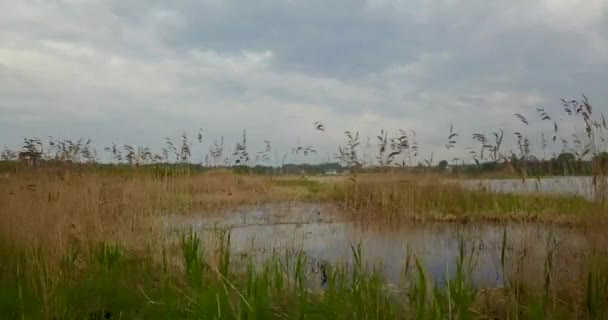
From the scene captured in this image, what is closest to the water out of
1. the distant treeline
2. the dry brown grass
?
the distant treeline

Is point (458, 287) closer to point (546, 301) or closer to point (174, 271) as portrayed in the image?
point (546, 301)

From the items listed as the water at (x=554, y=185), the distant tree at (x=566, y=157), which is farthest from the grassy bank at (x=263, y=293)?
the distant tree at (x=566, y=157)

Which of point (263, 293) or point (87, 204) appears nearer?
point (263, 293)

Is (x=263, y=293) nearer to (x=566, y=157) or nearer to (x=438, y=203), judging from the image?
(x=566, y=157)

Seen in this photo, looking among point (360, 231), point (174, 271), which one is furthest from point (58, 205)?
point (360, 231)

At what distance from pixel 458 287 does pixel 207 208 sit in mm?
5464

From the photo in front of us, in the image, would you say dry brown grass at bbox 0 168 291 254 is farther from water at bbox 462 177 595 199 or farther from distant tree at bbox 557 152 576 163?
distant tree at bbox 557 152 576 163

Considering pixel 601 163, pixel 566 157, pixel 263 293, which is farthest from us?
pixel 566 157

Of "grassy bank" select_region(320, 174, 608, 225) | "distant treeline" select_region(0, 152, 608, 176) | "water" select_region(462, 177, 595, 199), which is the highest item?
"distant treeline" select_region(0, 152, 608, 176)

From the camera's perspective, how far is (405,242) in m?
5.50

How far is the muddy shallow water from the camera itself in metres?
4.14

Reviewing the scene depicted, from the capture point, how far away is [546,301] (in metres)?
3.23

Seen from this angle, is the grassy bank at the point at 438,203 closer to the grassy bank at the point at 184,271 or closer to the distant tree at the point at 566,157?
the grassy bank at the point at 184,271

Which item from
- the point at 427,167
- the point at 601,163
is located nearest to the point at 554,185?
the point at 601,163
